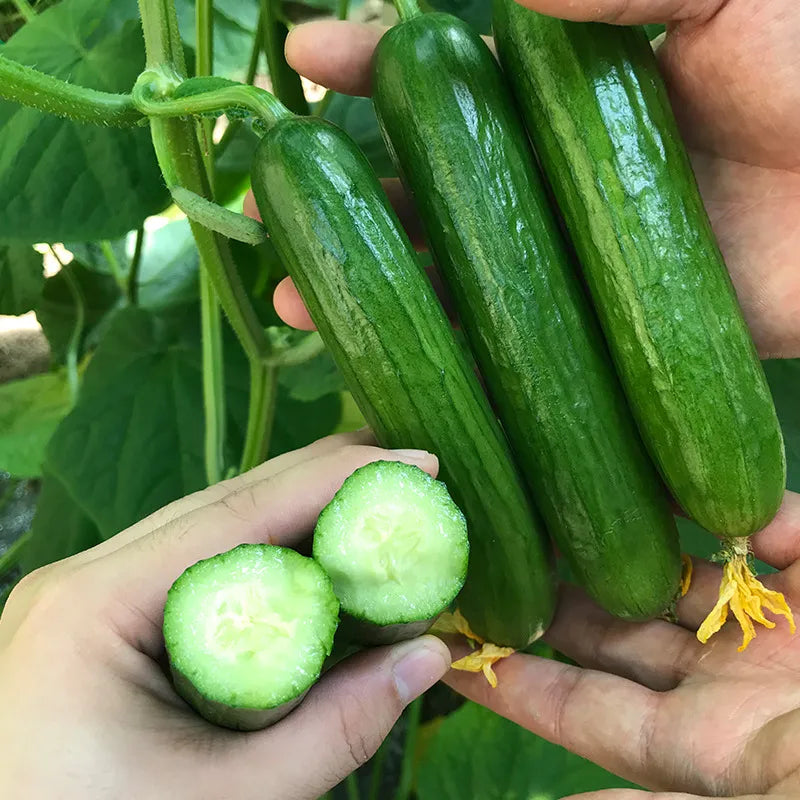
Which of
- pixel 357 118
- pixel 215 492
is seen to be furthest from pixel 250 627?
pixel 357 118

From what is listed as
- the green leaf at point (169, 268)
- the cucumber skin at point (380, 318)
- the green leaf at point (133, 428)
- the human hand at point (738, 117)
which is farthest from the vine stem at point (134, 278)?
the cucumber skin at point (380, 318)

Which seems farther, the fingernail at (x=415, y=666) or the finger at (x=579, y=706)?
the finger at (x=579, y=706)

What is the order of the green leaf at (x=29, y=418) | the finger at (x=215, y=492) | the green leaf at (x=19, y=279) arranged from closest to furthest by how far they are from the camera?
the finger at (x=215, y=492)
the green leaf at (x=29, y=418)
the green leaf at (x=19, y=279)

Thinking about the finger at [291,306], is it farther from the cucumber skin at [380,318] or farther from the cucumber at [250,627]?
the cucumber at [250,627]

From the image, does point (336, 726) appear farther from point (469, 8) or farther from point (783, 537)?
point (469, 8)

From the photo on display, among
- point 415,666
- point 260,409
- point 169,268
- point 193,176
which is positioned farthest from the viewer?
point 169,268

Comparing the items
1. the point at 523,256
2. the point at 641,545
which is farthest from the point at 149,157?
the point at 641,545

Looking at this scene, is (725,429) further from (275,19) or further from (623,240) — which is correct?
(275,19)
